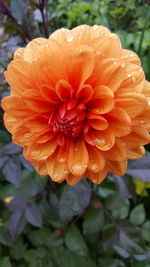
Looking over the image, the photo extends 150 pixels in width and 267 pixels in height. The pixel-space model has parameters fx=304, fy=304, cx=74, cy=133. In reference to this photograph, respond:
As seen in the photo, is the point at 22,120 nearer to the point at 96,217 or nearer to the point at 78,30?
the point at 78,30

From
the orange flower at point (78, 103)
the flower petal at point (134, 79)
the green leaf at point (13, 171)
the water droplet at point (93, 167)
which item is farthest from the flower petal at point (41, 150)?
the green leaf at point (13, 171)

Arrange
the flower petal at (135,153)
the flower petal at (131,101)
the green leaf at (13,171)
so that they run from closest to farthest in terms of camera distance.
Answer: the flower petal at (131,101)
the flower petal at (135,153)
the green leaf at (13,171)

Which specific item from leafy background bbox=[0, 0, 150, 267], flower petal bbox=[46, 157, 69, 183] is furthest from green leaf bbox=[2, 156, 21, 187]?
flower petal bbox=[46, 157, 69, 183]

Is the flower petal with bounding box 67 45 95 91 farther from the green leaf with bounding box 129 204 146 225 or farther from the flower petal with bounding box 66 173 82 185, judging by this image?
the green leaf with bounding box 129 204 146 225

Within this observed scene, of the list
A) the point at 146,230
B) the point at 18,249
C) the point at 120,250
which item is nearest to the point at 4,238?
the point at 18,249

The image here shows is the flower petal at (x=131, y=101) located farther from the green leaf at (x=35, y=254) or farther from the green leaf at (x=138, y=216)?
the green leaf at (x=35, y=254)

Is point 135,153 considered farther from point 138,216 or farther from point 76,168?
point 138,216

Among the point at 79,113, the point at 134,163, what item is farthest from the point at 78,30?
the point at 134,163
